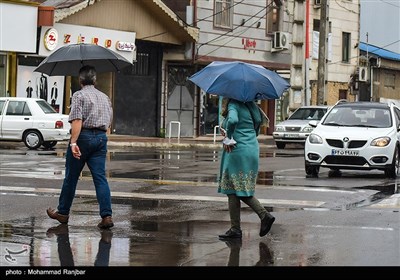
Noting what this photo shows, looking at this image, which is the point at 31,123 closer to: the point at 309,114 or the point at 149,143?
the point at 149,143

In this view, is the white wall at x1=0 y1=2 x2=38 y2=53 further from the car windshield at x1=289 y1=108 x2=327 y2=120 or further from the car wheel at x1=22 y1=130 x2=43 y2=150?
the car windshield at x1=289 y1=108 x2=327 y2=120

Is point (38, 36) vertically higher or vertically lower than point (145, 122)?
higher

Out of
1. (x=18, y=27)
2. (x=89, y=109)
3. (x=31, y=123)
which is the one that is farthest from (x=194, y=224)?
(x=18, y=27)

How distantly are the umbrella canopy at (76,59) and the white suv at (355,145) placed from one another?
6846 millimetres

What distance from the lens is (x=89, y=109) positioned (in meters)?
10.3

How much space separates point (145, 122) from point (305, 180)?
20403 millimetres

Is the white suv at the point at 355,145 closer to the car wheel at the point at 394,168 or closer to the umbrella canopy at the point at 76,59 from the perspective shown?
the car wheel at the point at 394,168

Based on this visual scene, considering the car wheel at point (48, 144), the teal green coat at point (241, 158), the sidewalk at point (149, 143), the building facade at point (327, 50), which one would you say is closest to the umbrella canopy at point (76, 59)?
the teal green coat at point (241, 158)

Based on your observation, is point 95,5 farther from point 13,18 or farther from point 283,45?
point 283,45

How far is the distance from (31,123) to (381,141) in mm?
13019

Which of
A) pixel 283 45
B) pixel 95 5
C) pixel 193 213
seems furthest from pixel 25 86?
pixel 193 213

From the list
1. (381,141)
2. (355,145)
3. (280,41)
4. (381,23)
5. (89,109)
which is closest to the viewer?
(89,109)

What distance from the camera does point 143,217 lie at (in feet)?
37.8

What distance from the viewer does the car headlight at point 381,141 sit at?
1777cm
